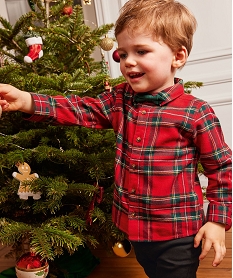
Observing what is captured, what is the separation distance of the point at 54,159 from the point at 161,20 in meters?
0.60

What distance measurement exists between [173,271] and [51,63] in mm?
898

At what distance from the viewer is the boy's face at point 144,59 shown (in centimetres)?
82

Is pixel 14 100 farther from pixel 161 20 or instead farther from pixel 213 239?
pixel 213 239

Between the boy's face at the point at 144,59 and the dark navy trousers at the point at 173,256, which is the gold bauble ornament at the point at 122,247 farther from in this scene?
the boy's face at the point at 144,59

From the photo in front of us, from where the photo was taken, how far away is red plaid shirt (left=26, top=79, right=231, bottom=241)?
833 mm

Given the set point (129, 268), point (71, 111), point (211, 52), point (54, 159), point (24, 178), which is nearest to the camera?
point (71, 111)

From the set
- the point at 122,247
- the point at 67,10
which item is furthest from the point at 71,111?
the point at 67,10

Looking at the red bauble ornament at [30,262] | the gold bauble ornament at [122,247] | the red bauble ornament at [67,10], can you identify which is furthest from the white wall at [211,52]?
the red bauble ornament at [30,262]

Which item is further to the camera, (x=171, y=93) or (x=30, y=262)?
(x=30, y=262)

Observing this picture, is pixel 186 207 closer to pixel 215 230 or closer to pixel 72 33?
pixel 215 230

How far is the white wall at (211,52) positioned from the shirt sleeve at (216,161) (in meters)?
1.25

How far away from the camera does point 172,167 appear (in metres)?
0.85

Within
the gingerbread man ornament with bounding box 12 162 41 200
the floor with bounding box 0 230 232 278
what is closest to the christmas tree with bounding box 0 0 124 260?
the gingerbread man ornament with bounding box 12 162 41 200

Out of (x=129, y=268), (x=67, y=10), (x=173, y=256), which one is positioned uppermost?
(x=67, y=10)
